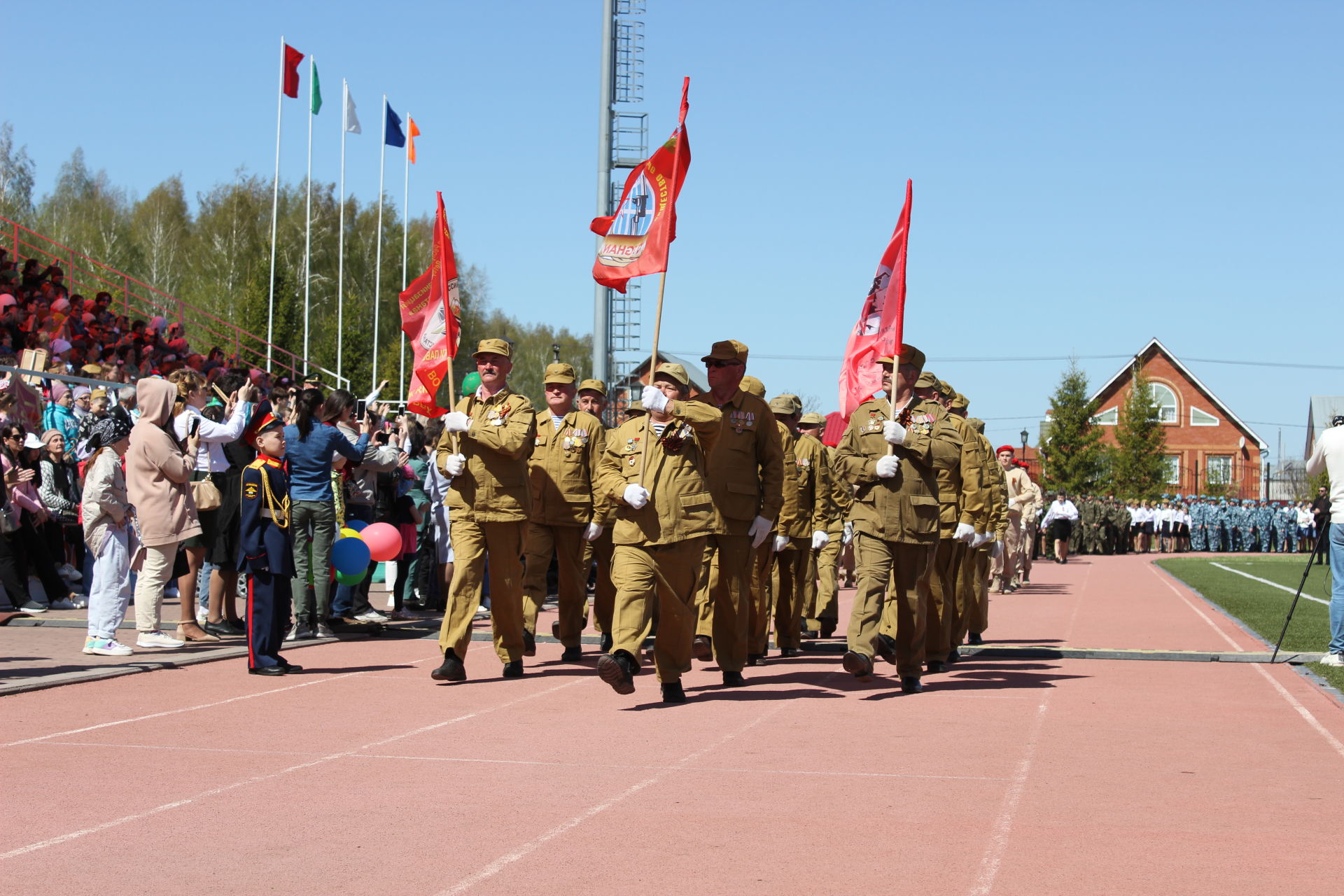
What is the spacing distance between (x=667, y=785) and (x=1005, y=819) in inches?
58.4

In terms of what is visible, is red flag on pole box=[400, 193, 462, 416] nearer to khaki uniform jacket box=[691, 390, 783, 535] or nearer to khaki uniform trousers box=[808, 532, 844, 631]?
khaki uniform jacket box=[691, 390, 783, 535]

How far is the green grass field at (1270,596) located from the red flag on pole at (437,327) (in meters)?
6.91

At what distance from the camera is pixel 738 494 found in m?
9.99

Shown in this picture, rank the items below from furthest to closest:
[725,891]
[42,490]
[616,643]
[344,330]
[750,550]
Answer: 1. [344,330]
2. [42,490]
3. [750,550]
4. [616,643]
5. [725,891]

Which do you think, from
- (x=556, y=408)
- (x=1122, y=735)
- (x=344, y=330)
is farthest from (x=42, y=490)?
(x=344, y=330)

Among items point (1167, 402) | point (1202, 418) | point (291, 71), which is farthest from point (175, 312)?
point (1202, 418)

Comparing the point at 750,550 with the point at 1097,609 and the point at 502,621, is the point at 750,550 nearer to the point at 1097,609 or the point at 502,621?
the point at 502,621

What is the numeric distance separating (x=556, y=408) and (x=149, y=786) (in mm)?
5624

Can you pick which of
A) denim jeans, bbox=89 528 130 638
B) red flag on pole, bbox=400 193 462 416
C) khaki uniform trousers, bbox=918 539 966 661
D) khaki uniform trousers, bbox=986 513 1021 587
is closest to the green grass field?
khaki uniform trousers, bbox=918 539 966 661

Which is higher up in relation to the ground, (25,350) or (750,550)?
(25,350)

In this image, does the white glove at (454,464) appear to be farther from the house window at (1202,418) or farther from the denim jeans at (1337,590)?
the house window at (1202,418)

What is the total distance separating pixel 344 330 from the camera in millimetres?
58531

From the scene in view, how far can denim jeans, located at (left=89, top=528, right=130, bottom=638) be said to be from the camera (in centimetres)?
1096

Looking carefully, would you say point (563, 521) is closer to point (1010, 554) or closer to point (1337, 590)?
point (1337, 590)
